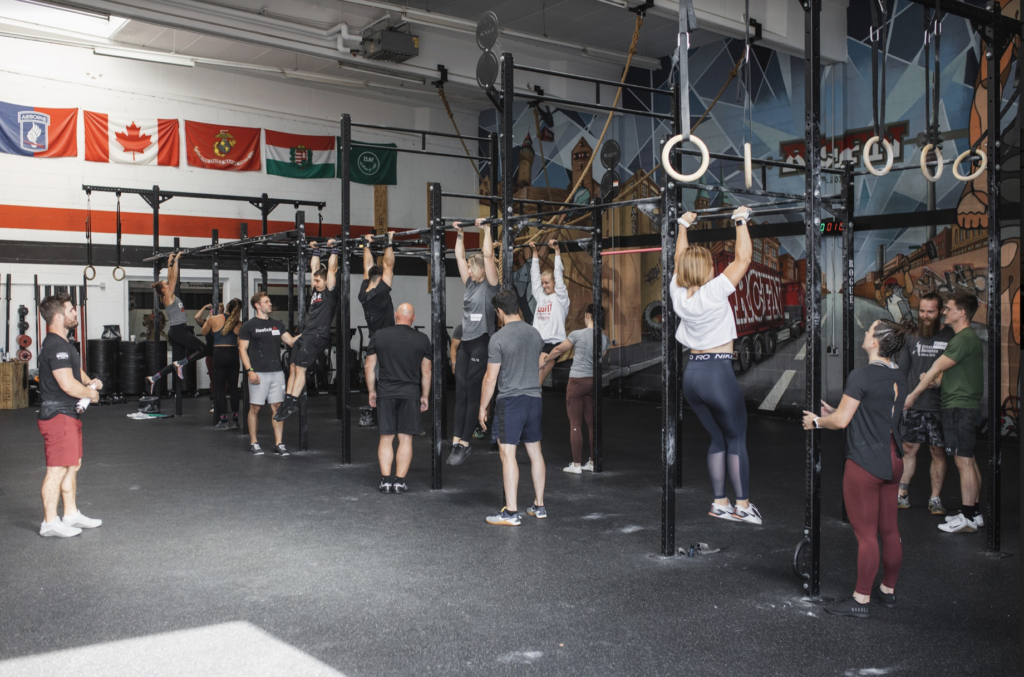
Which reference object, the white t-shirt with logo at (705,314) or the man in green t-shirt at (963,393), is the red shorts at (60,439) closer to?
the white t-shirt with logo at (705,314)

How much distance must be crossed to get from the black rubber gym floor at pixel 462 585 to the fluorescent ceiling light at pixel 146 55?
22.0ft

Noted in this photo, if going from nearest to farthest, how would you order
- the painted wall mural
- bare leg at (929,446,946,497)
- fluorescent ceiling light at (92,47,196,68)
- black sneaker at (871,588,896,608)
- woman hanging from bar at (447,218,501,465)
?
black sneaker at (871,588,896,608) → bare leg at (929,446,946,497) → woman hanging from bar at (447,218,501,465) → the painted wall mural → fluorescent ceiling light at (92,47,196,68)

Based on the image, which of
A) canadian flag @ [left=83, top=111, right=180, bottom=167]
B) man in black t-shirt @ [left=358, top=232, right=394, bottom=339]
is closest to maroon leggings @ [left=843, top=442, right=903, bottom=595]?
man in black t-shirt @ [left=358, top=232, right=394, bottom=339]

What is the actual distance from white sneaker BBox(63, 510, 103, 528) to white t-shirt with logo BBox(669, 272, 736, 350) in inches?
150

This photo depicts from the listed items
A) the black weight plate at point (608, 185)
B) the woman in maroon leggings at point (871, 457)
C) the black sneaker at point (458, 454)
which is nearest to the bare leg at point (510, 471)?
the black sneaker at point (458, 454)

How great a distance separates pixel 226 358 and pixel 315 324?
69.4 inches

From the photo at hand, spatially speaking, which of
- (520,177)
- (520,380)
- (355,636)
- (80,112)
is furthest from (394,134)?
(355,636)

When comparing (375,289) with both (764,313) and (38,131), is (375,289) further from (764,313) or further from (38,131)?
(38,131)

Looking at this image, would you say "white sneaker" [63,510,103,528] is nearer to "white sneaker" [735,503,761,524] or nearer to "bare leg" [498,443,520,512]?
"bare leg" [498,443,520,512]

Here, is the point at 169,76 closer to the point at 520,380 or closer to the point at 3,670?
the point at 520,380

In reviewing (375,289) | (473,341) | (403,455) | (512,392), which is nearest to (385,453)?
(403,455)

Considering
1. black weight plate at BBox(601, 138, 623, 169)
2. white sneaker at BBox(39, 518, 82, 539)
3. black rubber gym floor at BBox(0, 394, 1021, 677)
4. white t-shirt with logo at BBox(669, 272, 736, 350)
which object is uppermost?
black weight plate at BBox(601, 138, 623, 169)

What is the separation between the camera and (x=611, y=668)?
3035 mm

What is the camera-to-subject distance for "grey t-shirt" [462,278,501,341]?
24.0 ft
